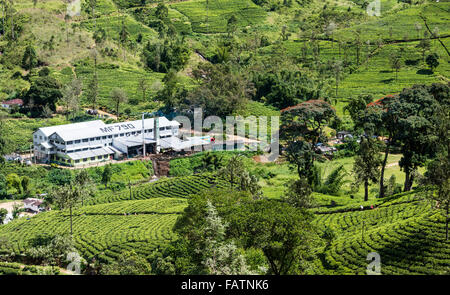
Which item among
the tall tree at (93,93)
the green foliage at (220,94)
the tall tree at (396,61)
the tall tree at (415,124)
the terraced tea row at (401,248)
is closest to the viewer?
the terraced tea row at (401,248)

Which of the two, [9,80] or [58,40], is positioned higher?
[58,40]

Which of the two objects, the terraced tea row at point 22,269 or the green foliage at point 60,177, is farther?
the green foliage at point 60,177

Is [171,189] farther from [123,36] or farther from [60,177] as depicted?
[123,36]

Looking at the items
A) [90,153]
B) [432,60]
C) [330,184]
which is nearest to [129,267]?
[330,184]

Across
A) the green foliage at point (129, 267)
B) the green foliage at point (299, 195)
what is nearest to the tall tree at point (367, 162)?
the green foliage at point (299, 195)

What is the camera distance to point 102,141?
68312 millimetres

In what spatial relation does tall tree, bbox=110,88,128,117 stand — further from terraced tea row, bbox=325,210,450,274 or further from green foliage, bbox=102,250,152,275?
terraced tea row, bbox=325,210,450,274

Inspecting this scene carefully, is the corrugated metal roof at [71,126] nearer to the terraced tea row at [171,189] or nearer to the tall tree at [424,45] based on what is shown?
the terraced tea row at [171,189]

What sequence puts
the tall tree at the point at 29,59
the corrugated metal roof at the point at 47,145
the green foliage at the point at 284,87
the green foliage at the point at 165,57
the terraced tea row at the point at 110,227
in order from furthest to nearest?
the green foliage at the point at 165,57 → the tall tree at the point at 29,59 → the green foliage at the point at 284,87 → the corrugated metal roof at the point at 47,145 → the terraced tea row at the point at 110,227

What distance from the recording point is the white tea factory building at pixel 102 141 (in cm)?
6544

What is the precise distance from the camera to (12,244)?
41.9 meters

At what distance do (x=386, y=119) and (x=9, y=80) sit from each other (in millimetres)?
66224
